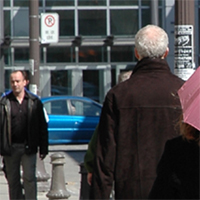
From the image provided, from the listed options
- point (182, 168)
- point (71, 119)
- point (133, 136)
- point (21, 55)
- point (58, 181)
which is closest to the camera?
point (182, 168)

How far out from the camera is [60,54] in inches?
1093

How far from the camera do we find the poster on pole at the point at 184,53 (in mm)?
7832

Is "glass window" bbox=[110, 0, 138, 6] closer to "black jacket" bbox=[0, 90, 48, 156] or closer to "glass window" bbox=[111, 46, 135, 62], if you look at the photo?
"glass window" bbox=[111, 46, 135, 62]

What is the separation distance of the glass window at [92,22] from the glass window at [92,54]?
65cm

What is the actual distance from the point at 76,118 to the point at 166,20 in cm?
1075

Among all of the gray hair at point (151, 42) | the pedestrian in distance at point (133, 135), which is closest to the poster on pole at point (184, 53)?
the gray hair at point (151, 42)

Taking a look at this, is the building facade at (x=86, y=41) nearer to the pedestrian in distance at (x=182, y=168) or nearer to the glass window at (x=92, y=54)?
the glass window at (x=92, y=54)

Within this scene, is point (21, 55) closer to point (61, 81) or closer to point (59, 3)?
point (61, 81)

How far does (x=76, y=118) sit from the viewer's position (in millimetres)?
17938

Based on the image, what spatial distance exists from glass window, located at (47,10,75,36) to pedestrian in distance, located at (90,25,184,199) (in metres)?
23.8

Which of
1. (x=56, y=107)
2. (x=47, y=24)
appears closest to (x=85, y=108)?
(x=56, y=107)

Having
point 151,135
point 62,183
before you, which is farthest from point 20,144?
point 151,135

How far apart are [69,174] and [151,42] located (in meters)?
8.18

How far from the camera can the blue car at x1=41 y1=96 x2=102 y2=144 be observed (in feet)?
58.2
